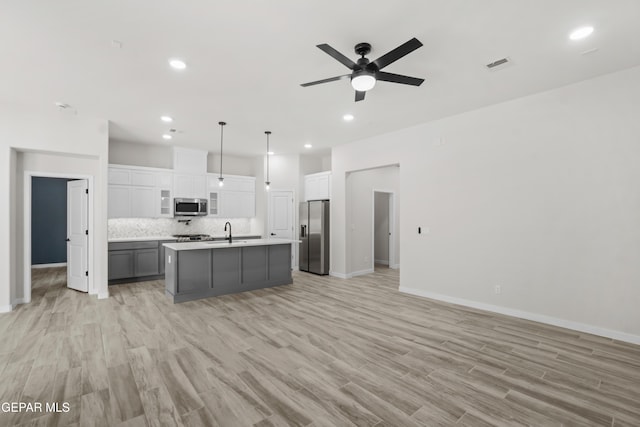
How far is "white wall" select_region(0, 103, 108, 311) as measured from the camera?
4465mm

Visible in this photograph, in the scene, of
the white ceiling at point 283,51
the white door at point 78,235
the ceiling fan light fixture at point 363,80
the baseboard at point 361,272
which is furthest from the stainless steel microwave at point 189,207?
the ceiling fan light fixture at point 363,80

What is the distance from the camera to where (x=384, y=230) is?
891cm

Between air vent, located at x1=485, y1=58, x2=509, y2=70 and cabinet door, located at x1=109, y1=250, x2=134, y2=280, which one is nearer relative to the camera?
air vent, located at x1=485, y1=58, x2=509, y2=70

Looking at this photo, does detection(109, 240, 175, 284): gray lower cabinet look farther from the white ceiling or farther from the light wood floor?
the white ceiling

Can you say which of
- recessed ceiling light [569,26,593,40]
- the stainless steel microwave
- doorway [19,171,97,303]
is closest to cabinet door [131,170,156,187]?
the stainless steel microwave

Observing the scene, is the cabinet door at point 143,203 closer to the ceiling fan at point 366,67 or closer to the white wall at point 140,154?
the white wall at point 140,154

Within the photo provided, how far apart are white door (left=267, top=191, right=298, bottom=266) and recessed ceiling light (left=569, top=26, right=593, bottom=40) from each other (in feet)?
20.6

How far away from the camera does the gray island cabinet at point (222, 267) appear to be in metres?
5.02

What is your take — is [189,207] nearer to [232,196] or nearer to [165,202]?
[165,202]

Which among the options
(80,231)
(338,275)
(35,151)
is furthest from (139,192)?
(338,275)

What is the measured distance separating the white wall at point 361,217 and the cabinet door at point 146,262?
14.2ft

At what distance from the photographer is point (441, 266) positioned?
5137 mm

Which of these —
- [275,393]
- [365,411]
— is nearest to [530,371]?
[365,411]

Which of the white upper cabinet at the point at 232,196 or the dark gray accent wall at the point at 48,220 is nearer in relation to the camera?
the white upper cabinet at the point at 232,196
